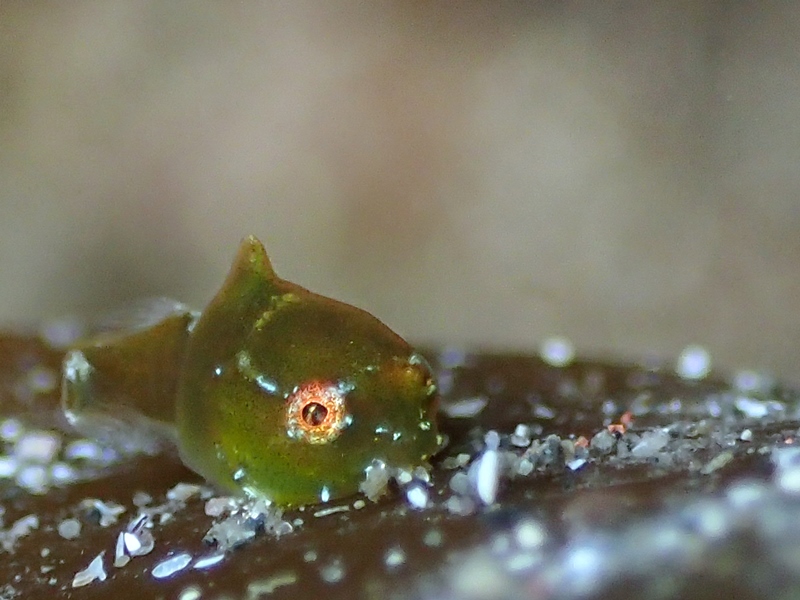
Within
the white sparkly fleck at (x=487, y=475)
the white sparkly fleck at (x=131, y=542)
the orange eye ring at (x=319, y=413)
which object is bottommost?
the white sparkly fleck at (x=131, y=542)

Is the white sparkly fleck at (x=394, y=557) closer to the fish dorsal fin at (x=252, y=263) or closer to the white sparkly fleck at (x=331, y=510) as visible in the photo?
the white sparkly fleck at (x=331, y=510)

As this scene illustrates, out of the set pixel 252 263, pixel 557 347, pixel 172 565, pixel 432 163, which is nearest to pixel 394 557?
pixel 172 565

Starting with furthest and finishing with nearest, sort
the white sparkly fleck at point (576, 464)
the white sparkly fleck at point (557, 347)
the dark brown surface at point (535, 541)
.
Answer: the white sparkly fleck at point (557, 347), the white sparkly fleck at point (576, 464), the dark brown surface at point (535, 541)

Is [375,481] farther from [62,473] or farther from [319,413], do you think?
[62,473]

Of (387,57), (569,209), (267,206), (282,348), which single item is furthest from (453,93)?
(282,348)

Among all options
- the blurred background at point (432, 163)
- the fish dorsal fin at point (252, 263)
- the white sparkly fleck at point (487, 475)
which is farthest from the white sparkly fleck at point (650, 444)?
the blurred background at point (432, 163)

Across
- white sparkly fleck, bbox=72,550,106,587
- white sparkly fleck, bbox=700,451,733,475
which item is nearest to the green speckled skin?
white sparkly fleck, bbox=72,550,106,587

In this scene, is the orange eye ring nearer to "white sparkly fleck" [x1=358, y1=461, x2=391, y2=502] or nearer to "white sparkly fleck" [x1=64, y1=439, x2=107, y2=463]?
"white sparkly fleck" [x1=358, y1=461, x2=391, y2=502]

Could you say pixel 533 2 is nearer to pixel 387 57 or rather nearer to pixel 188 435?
pixel 387 57
